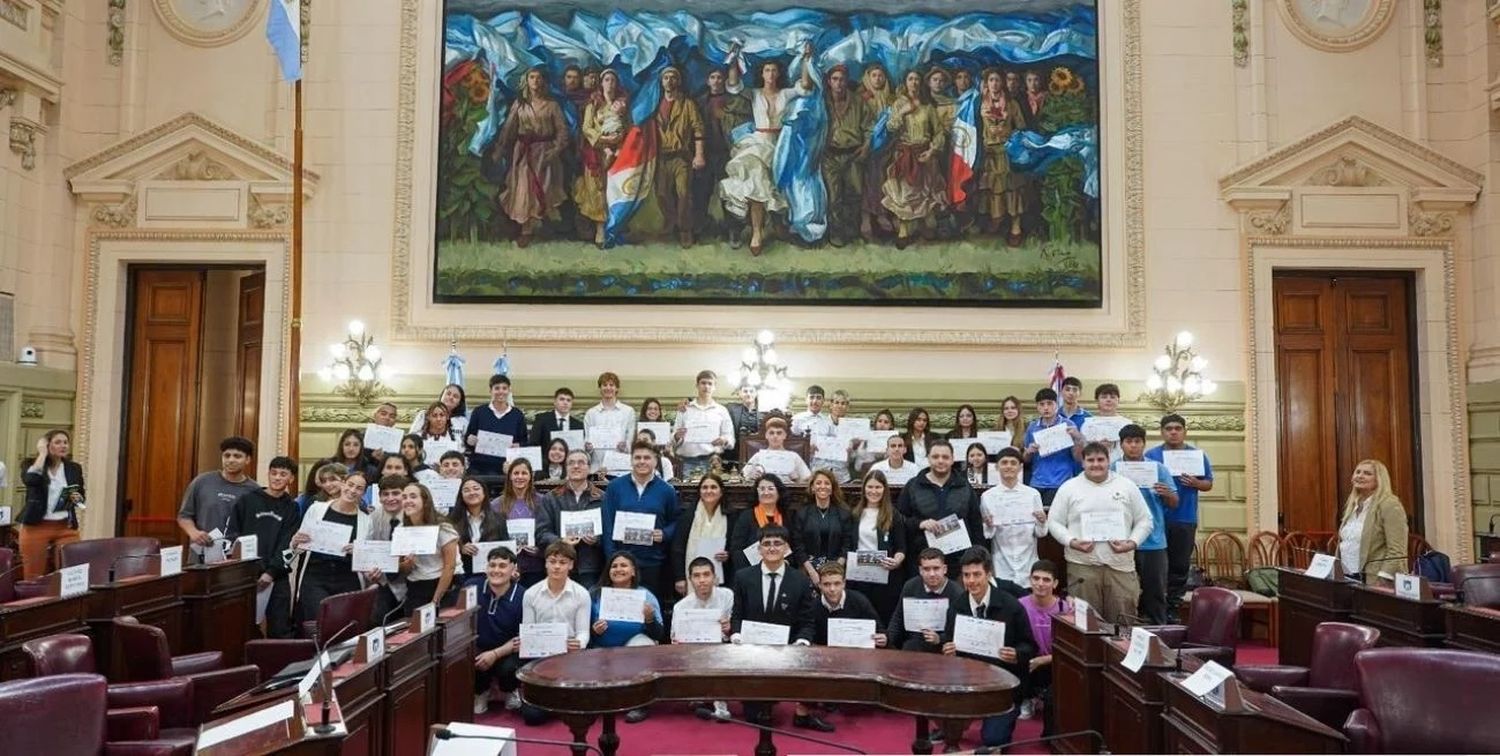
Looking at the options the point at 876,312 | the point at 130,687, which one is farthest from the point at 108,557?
the point at 876,312

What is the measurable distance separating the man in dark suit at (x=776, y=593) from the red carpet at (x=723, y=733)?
0.58 meters

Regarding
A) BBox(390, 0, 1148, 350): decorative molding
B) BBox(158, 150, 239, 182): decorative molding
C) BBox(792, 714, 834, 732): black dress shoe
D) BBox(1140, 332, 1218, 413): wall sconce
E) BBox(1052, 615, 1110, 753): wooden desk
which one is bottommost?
BBox(792, 714, 834, 732): black dress shoe

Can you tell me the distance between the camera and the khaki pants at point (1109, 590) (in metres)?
6.90

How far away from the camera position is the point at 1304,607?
6.93m

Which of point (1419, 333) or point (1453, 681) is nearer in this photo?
point (1453, 681)

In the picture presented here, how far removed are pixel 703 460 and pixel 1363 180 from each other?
7938 millimetres

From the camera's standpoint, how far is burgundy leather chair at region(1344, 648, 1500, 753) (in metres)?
4.05

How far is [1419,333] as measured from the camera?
11031 millimetres

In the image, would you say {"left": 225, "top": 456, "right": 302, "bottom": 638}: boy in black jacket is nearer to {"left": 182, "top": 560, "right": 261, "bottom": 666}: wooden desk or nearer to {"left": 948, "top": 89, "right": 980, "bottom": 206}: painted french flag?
{"left": 182, "top": 560, "right": 261, "bottom": 666}: wooden desk

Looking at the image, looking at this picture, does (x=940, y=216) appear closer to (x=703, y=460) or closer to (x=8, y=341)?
(x=703, y=460)

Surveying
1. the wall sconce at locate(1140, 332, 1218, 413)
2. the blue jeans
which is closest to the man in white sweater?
the blue jeans

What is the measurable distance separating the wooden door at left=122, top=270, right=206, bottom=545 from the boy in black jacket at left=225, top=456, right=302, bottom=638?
15.7 feet

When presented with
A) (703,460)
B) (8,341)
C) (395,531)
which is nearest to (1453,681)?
(395,531)

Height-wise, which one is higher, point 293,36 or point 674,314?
point 293,36
